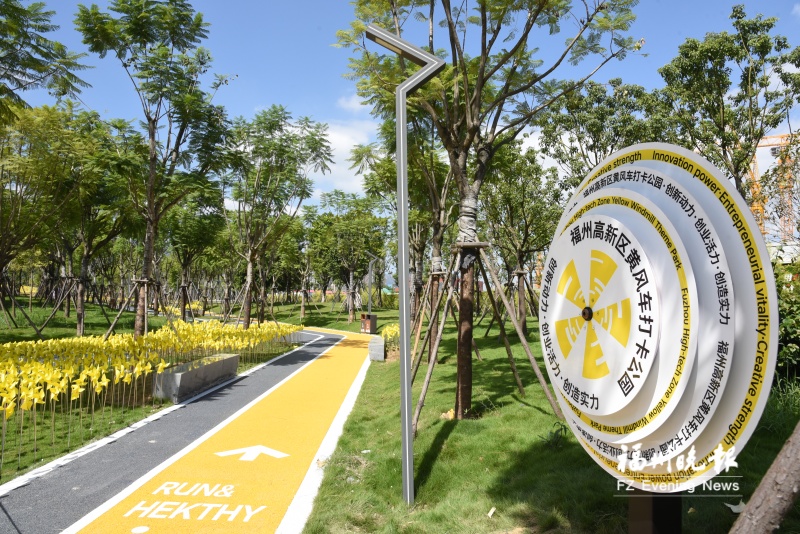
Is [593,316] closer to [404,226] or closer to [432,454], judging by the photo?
[404,226]

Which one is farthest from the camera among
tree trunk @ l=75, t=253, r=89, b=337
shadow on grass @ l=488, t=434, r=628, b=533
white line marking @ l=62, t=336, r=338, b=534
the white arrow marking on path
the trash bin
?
the trash bin

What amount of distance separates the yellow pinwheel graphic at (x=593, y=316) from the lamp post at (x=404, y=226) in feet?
7.19

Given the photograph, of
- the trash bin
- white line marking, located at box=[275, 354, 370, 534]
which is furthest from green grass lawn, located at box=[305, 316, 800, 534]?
the trash bin

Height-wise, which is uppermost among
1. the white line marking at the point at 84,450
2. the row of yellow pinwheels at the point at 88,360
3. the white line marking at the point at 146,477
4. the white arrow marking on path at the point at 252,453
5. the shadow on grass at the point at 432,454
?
the row of yellow pinwheels at the point at 88,360

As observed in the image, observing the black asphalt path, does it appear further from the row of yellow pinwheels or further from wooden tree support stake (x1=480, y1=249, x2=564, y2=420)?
wooden tree support stake (x1=480, y1=249, x2=564, y2=420)

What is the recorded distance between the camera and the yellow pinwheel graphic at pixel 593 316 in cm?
271

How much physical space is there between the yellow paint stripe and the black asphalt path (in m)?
0.32

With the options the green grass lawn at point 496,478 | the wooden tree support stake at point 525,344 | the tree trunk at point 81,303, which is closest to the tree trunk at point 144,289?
the tree trunk at point 81,303

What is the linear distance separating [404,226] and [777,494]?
400cm

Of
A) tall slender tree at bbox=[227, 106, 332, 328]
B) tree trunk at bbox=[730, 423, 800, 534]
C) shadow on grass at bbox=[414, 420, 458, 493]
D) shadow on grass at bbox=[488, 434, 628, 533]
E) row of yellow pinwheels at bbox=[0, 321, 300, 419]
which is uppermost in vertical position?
tall slender tree at bbox=[227, 106, 332, 328]

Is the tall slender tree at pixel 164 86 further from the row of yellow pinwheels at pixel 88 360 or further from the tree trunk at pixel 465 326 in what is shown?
the tree trunk at pixel 465 326

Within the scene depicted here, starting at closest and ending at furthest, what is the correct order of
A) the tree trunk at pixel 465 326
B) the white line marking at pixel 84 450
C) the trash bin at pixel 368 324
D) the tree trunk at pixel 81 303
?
the white line marking at pixel 84 450 → the tree trunk at pixel 465 326 → the tree trunk at pixel 81 303 → the trash bin at pixel 368 324

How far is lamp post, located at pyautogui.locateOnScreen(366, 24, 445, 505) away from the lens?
521 centimetres

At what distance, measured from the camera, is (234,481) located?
6.10m
